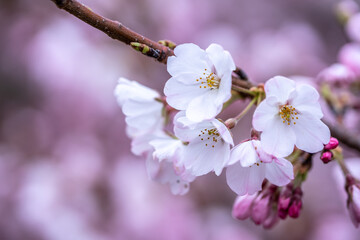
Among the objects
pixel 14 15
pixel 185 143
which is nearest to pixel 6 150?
pixel 14 15

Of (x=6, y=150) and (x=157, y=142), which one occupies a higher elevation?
(x=6, y=150)

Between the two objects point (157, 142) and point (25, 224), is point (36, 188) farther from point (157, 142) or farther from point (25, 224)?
point (157, 142)

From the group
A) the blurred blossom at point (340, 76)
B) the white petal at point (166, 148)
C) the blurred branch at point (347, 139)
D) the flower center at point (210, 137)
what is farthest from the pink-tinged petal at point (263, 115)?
the blurred blossom at point (340, 76)

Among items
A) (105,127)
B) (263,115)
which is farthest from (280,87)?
(105,127)

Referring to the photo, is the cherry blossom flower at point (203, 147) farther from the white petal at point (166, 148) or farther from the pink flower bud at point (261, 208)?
the pink flower bud at point (261, 208)

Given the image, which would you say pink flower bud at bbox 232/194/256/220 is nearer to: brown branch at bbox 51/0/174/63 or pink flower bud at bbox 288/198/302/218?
pink flower bud at bbox 288/198/302/218

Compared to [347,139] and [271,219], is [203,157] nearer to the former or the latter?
[271,219]
